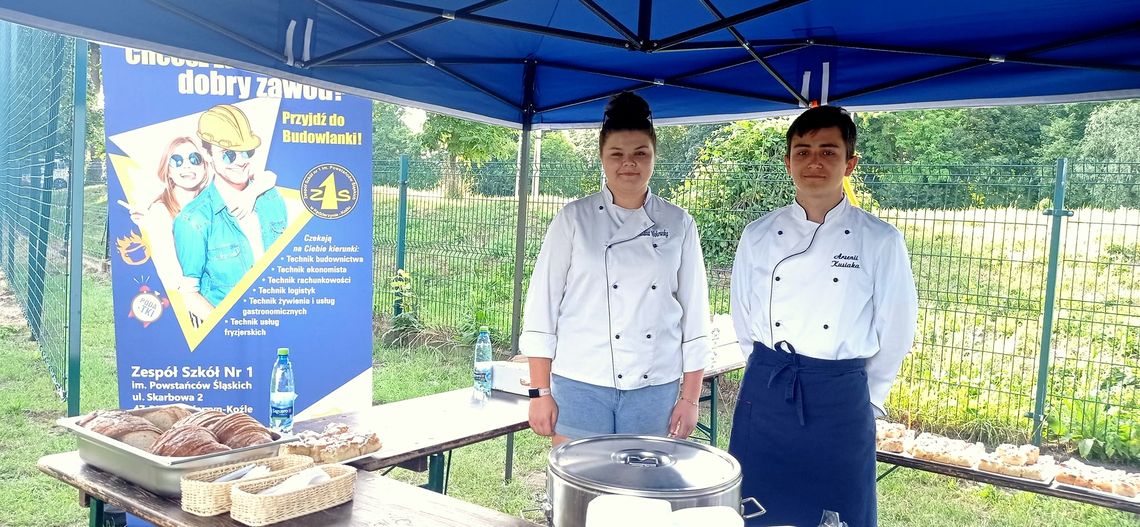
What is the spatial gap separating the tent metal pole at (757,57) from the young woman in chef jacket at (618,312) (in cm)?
43

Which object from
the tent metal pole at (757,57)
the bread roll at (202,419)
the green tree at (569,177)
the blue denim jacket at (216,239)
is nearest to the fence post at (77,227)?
the blue denim jacket at (216,239)

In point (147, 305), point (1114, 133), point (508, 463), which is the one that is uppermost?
point (1114, 133)

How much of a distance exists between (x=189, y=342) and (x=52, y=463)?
2021 mm

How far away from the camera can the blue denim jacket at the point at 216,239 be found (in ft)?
13.5

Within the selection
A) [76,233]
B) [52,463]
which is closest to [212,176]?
[76,233]

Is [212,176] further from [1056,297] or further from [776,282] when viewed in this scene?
[1056,297]

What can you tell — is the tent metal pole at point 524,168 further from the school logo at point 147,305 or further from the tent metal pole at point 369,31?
the school logo at point 147,305

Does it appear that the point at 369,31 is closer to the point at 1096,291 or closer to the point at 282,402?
the point at 282,402

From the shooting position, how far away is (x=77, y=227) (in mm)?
4047

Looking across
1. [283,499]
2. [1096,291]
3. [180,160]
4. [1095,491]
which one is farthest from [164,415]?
[1096,291]

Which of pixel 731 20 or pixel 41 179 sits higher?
pixel 731 20

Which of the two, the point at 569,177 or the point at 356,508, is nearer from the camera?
the point at 356,508

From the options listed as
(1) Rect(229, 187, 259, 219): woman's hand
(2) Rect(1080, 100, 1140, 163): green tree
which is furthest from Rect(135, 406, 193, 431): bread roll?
(2) Rect(1080, 100, 1140, 163): green tree

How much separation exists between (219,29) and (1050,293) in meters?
5.44
